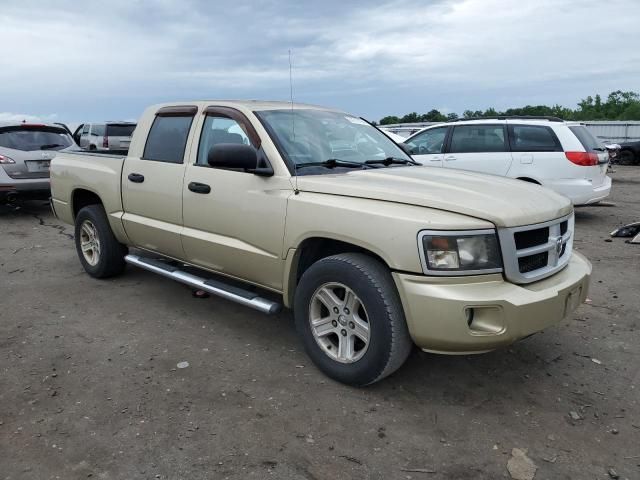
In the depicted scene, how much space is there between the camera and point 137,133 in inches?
197

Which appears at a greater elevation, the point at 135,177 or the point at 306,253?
the point at 135,177

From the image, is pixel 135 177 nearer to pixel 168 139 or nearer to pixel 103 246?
pixel 168 139

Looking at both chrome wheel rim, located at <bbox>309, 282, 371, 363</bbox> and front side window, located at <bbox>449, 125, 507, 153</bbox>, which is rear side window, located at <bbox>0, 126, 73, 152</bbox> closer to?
front side window, located at <bbox>449, 125, 507, 153</bbox>

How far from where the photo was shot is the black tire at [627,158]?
2170 cm

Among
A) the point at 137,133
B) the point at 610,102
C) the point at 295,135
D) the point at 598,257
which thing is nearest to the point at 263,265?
the point at 295,135

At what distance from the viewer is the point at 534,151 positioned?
339 inches

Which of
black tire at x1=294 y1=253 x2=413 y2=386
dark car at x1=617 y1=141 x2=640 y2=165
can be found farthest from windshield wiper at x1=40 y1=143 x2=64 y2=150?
dark car at x1=617 y1=141 x2=640 y2=165

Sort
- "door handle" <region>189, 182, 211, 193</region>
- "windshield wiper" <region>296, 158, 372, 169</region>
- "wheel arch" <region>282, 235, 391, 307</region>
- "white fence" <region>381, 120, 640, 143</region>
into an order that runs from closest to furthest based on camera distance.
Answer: "wheel arch" <region>282, 235, 391, 307</region>
"windshield wiper" <region>296, 158, 372, 169</region>
"door handle" <region>189, 182, 211, 193</region>
"white fence" <region>381, 120, 640, 143</region>

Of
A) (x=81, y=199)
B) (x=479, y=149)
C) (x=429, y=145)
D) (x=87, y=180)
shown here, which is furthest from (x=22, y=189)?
(x=479, y=149)

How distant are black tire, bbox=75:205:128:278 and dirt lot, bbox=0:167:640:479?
630 millimetres

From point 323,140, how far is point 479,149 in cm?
571

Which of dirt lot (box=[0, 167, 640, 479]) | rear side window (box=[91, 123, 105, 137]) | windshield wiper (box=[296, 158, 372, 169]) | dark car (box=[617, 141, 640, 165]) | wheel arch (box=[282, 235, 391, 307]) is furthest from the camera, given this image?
dark car (box=[617, 141, 640, 165])

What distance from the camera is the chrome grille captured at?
294cm

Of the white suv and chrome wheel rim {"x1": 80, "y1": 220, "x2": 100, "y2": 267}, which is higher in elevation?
the white suv
